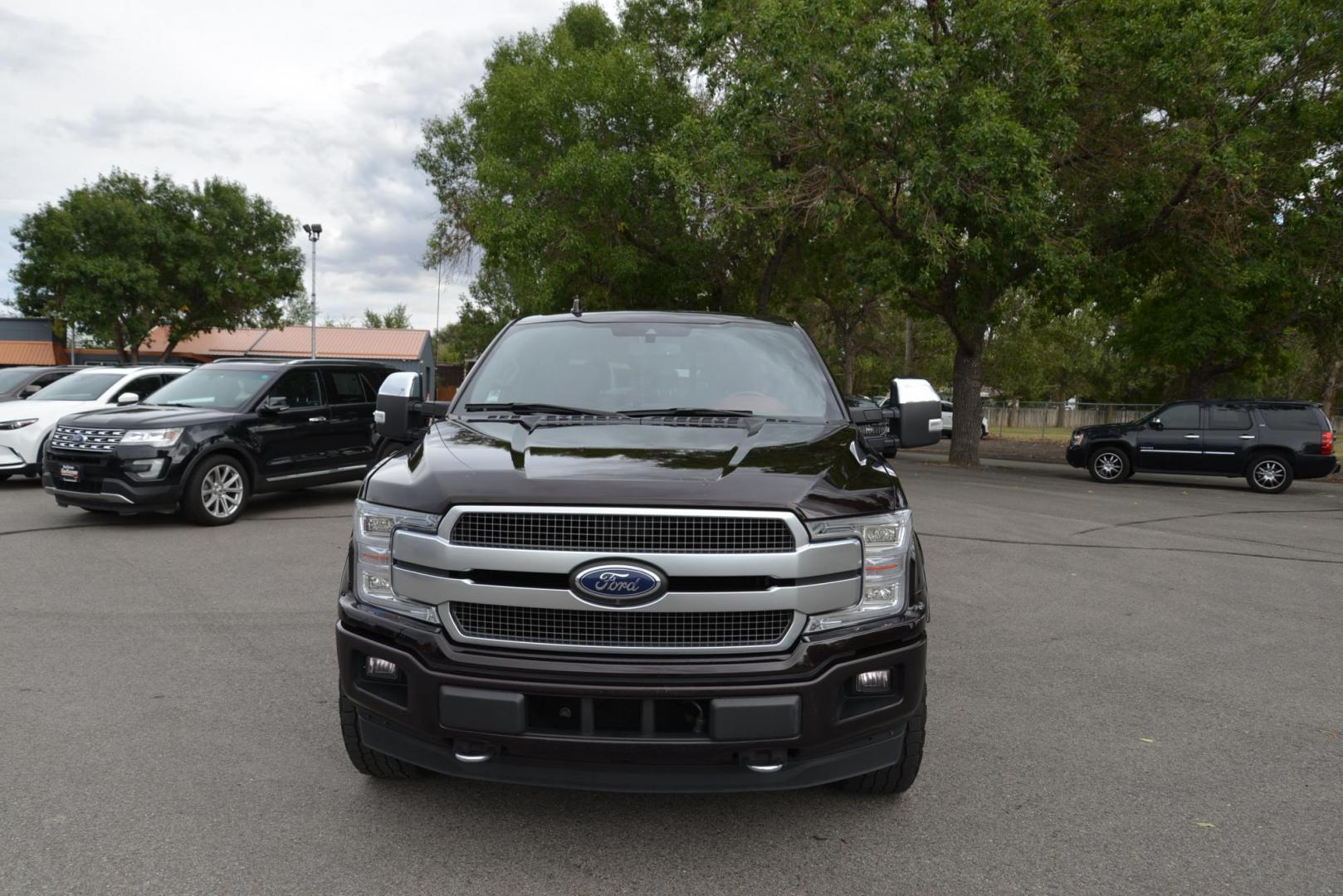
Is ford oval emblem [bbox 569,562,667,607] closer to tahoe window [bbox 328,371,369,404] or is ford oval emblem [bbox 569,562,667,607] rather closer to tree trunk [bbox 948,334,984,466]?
tahoe window [bbox 328,371,369,404]

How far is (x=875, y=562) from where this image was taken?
3020mm

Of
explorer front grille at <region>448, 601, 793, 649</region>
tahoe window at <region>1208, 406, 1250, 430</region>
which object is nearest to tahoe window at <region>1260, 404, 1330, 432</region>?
tahoe window at <region>1208, 406, 1250, 430</region>

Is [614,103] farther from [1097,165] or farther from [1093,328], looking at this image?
[1093,328]

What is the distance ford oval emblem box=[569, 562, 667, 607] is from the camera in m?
2.80

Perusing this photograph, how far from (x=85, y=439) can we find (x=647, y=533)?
8.86 m

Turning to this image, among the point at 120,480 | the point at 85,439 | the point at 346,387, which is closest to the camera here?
the point at 120,480

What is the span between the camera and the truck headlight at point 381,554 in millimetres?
2959

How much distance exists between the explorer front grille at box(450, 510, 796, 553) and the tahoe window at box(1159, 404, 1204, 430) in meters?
17.7

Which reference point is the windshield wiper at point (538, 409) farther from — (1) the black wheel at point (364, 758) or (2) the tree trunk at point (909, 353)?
(2) the tree trunk at point (909, 353)

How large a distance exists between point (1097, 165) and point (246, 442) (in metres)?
16.5

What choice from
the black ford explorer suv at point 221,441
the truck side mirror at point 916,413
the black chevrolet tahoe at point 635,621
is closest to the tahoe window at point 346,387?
the black ford explorer suv at point 221,441

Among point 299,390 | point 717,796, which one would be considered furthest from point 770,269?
point 717,796

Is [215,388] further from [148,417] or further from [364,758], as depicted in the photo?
[364,758]

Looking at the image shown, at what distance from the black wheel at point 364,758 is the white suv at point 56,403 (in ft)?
33.3
